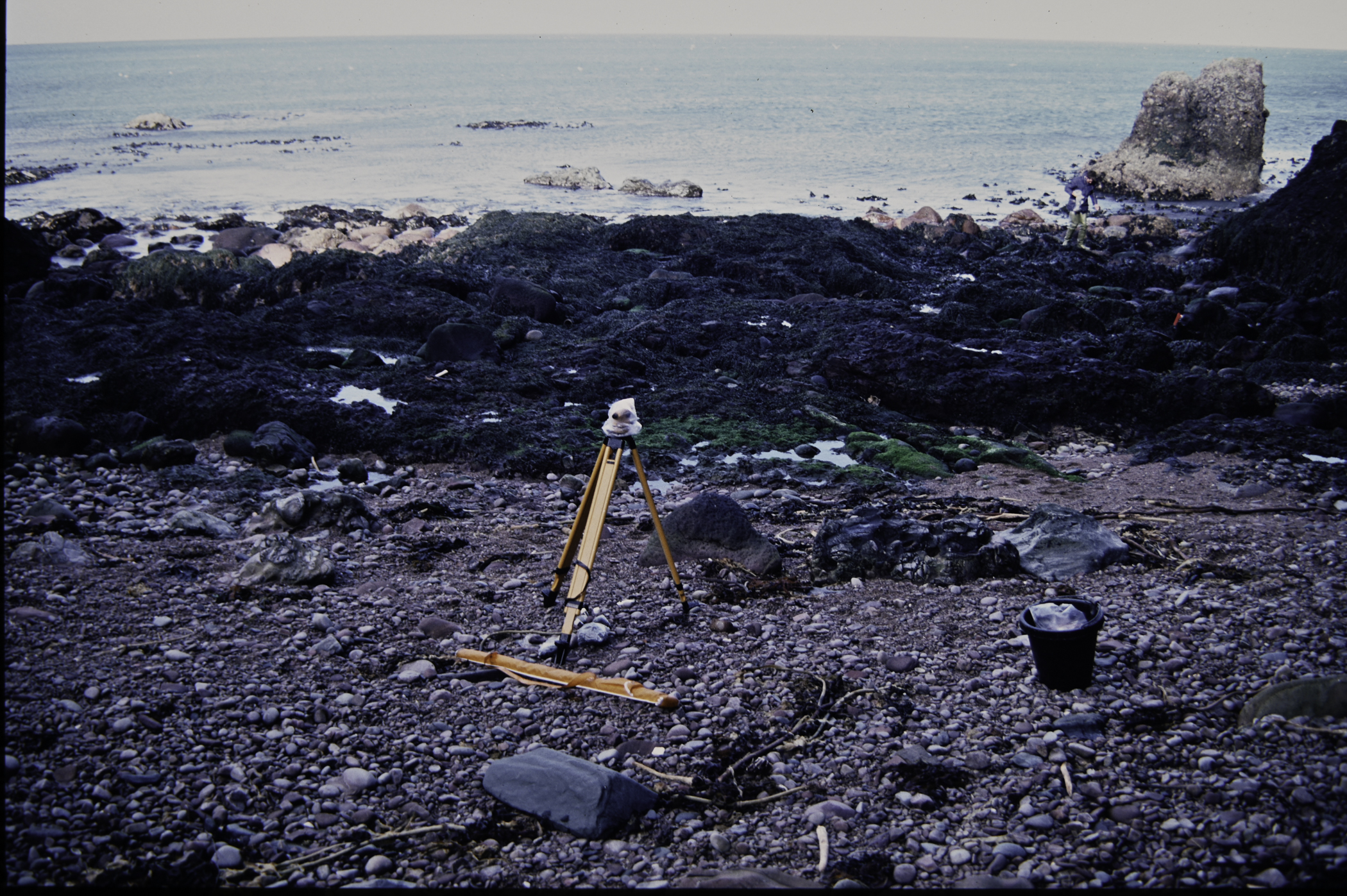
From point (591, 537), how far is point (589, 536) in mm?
19

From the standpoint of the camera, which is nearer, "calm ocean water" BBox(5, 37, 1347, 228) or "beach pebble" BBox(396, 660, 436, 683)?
"beach pebble" BBox(396, 660, 436, 683)

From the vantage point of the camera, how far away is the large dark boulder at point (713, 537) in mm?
6457

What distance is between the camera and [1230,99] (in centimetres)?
2836

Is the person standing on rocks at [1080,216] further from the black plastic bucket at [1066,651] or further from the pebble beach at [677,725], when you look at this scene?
the black plastic bucket at [1066,651]

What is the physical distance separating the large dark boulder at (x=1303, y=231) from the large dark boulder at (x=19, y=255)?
16740mm

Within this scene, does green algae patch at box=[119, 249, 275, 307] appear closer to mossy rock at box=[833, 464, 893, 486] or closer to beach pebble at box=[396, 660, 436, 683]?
mossy rock at box=[833, 464, 893, 486]

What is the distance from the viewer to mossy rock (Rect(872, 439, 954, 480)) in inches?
338

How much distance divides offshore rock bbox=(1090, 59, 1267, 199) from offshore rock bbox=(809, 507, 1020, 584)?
2761 centimetres

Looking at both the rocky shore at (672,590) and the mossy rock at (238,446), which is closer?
the rocky shore at (672,590)

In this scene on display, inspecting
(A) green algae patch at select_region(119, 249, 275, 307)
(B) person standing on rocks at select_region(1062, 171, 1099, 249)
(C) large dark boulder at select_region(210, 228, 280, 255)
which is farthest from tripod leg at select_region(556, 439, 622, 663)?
(C) large dark boulder at select_region(210, 228, 280, 255)

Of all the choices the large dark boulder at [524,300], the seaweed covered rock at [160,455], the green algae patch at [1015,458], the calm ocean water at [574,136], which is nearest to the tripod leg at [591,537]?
the calm ocean water at [574,136]

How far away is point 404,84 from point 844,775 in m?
97.6

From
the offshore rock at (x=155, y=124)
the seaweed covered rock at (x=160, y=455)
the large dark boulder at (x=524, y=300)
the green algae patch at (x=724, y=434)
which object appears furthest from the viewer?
the offshore rock at (x=155, y=124)

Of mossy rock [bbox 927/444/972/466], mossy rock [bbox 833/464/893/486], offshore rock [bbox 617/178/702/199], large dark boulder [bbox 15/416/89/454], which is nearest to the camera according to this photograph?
large dark boulder [bbox 15/416/89/454]
